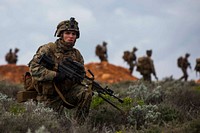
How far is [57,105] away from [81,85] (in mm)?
559

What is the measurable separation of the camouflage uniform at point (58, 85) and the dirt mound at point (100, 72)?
77.1 ft

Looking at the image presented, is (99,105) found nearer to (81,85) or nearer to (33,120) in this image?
(81,85)

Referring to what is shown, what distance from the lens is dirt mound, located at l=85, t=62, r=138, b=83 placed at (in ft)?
105

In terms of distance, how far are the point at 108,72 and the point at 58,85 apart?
25.8 m

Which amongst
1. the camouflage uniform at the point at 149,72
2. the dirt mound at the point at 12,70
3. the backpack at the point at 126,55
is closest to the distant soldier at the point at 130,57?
the backpack at the point at 126,55

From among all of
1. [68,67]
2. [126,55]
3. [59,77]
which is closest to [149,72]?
[68,67]

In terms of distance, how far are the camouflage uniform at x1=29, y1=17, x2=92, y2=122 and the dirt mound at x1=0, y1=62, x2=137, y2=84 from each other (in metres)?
23.5

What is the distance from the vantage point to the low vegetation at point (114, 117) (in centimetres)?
Result: 600

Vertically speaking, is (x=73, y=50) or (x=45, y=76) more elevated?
(x=73, y=50)

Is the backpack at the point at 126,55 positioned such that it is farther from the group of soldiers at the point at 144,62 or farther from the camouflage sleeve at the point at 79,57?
the camouflage sleeve at the point at 79,57

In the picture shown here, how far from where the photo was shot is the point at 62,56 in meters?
7.89

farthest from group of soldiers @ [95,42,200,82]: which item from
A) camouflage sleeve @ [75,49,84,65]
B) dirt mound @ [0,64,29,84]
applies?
camouflage sleeve @ [75,49,84,65]

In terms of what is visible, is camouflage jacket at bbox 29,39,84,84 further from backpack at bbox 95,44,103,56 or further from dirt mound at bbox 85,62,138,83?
backpack at bbox 95,44,103,56

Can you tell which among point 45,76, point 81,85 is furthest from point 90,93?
point 45,76
